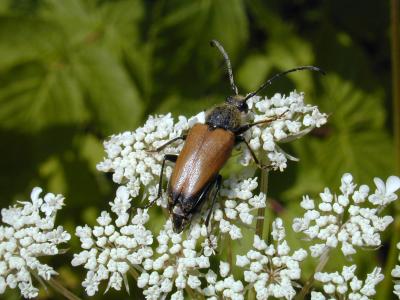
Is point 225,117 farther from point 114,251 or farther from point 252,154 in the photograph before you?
point 114,251

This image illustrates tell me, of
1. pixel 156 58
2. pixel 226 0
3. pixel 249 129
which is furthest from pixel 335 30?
pixel 249 129

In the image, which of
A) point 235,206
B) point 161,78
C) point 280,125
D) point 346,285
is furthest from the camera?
point 161,78

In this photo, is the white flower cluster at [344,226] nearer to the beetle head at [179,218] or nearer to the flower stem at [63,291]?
the beetle head at [179,218]

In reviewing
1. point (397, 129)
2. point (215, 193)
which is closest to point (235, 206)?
point (215, 193)

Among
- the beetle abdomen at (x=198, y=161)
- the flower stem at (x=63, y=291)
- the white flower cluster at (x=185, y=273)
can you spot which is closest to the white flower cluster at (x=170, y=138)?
the beetle abdomen at (x=198, y=161)

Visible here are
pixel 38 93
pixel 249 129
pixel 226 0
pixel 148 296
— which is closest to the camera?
pixel 148 296

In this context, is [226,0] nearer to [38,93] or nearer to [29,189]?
[38,93]

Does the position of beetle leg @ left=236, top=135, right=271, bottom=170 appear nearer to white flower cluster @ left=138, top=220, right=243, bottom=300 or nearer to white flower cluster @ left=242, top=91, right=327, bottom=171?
white flower cluster @ left=242, top=91, right=327, bottom=171
